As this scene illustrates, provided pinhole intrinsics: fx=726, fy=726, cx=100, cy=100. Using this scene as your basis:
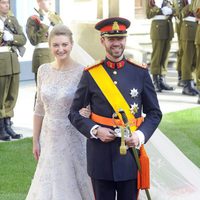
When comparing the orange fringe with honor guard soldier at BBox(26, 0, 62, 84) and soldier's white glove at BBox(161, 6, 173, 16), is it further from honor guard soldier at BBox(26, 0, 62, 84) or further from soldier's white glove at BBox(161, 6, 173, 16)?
soldier's white glove at BBox(161, 6, 173, 16)

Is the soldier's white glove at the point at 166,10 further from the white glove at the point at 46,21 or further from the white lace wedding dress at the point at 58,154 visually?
the white lace wedding dress at the point at 58,154

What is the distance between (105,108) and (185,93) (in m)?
7.13

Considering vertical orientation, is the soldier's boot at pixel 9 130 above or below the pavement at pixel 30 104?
above

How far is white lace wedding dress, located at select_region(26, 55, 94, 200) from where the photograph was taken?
4.70m

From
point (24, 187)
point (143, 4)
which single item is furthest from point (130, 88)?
point (143, 4)

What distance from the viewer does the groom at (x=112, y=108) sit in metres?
3.96

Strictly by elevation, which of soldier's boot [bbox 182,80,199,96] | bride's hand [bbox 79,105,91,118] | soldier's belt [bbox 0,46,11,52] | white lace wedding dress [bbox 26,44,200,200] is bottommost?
soldier's boot [bbox 182,80,199,96]

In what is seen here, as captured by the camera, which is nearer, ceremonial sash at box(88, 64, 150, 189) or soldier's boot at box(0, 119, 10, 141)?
ceremonial sash at box(88, 64, 150, 189)

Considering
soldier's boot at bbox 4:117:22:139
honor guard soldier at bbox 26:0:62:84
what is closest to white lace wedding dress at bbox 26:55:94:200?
soldier's boot at bbox 4:117:22:139

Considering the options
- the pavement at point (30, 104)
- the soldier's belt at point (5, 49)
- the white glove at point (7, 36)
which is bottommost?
the pavement at point (30, 104)

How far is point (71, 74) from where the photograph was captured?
4633 millimetres

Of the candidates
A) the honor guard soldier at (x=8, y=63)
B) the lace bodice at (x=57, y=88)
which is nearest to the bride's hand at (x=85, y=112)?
the lace bodice at (x=57, y=88)

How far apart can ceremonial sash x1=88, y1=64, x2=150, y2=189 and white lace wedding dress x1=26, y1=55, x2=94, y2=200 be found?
0.66 m

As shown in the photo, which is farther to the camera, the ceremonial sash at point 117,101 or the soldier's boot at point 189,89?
the soldier's boot at point 189,89
